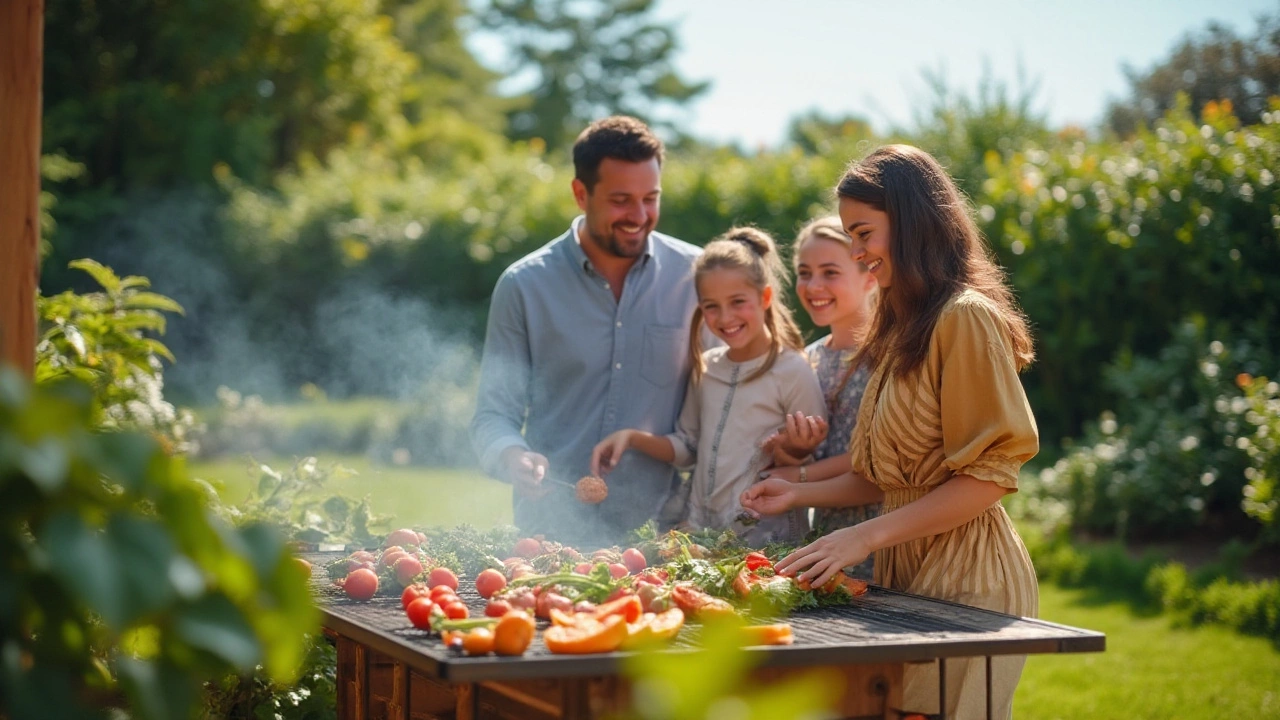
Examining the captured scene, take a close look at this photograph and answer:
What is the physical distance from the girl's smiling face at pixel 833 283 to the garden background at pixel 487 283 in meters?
0.35

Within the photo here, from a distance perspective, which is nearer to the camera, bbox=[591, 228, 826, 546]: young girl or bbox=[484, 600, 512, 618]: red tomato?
bbox=[484, 600, 512, 618]: red tomato

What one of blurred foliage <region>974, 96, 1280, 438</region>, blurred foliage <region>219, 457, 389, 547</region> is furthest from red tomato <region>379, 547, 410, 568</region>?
blurred foliage <region>974, 96, 1280, 438</region>

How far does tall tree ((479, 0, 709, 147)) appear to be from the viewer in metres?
36.0

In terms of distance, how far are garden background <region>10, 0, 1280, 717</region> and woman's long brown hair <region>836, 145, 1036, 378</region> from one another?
2.03 ft

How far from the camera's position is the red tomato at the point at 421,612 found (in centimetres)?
235

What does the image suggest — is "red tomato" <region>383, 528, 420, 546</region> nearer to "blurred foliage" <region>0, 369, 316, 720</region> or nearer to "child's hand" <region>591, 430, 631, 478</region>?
"child's hand" <region>591, 430, 631, 478</region>

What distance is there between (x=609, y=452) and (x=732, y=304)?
0.67 metres

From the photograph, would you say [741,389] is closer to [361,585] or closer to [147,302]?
[361,585]

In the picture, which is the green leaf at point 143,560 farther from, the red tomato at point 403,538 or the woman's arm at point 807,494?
the woman's arm at point 807,494

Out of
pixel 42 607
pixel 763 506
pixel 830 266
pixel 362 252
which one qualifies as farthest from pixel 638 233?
pixel 362 252

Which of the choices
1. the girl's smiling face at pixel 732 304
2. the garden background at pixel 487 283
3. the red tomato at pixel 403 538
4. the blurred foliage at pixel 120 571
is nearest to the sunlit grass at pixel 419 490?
the garden background at pixel 487 283

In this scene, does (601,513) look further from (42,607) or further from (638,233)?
(42,607)

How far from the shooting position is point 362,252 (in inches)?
544

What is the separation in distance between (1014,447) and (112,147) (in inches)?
818
